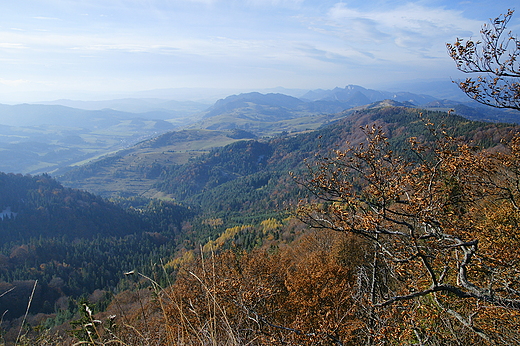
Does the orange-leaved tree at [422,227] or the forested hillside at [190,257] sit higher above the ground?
the orange-leaved tree at [422,227]

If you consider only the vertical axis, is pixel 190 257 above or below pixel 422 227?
below

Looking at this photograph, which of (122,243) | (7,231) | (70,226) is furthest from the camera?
(70,226)

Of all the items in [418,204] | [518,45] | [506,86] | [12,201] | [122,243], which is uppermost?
[518,45]

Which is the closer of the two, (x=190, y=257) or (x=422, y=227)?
(x=422, y=227)

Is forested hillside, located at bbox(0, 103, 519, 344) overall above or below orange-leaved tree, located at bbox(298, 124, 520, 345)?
below

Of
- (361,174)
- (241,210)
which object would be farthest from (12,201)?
(361,174)

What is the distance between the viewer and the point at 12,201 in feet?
558

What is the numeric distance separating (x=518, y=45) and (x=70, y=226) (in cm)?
19004

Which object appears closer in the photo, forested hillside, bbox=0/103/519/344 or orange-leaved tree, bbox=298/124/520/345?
orange-leaved tree, bbox=298/124/520/345

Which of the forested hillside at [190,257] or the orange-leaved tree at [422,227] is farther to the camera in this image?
the forested hillside at [190,257]

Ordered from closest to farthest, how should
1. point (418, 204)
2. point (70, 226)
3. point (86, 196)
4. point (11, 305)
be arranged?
point (418, 204) → point (11, 305) → point (70, 226) → point (86, 196)

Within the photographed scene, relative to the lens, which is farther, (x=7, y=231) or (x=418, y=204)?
(x=7, y=231)

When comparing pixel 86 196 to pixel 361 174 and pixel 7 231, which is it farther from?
pixel 361 174

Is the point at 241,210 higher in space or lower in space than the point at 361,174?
lower
